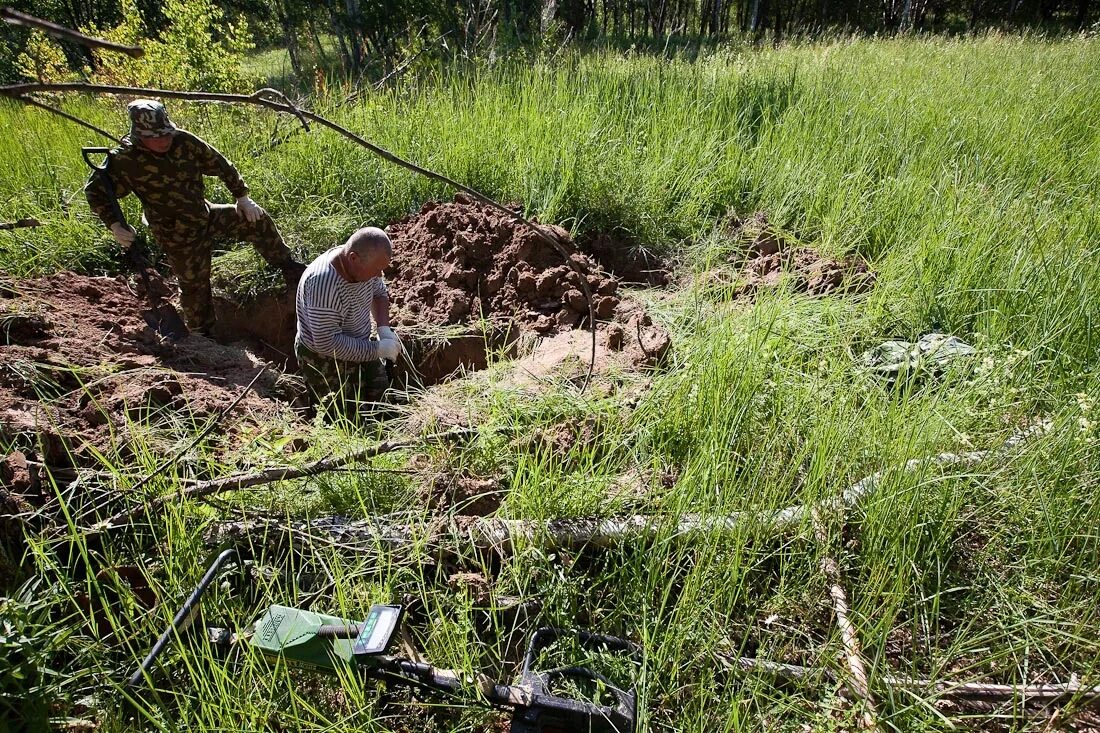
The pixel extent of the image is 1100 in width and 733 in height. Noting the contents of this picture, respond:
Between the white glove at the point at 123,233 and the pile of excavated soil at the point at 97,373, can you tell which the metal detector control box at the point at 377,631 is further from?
the white glove at the point at 123,233

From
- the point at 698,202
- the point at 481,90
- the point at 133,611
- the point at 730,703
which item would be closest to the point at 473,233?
the point at 698,202

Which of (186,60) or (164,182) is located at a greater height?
(186,60)

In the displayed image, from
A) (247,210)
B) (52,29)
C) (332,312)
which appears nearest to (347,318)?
(332,312)

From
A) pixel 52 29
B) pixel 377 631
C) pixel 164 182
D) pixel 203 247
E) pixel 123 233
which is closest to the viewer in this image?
pixel 52 29

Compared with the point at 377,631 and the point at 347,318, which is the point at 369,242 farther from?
the point at 377,631

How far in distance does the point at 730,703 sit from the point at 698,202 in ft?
11.6

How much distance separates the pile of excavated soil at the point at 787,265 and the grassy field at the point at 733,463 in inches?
4.9

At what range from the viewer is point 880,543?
77.9 inches

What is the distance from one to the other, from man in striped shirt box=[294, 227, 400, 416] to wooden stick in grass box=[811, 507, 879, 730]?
2.14m

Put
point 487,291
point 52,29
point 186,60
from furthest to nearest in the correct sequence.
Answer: point 186,60, point 487,291, point 52,29

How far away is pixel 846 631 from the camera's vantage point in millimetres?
1796

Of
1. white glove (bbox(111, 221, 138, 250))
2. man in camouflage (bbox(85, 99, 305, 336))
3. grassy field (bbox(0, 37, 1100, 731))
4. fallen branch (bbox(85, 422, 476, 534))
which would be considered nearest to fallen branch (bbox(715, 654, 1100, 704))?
grassy field (bbox(0, 37, 1100, 731))

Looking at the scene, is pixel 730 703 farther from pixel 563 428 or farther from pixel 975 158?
pixel 975 158

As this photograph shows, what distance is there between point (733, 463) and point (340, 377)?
2.08m
